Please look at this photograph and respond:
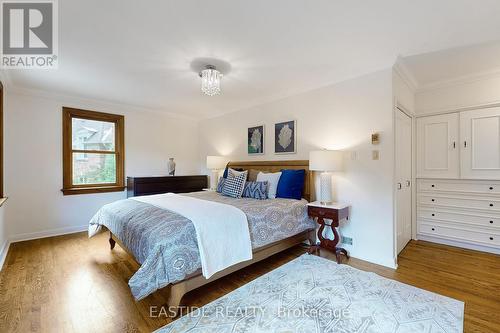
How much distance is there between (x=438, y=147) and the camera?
3.39m

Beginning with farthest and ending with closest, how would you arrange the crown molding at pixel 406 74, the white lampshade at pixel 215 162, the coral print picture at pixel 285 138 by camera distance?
the white lampshade at pixel 215 162 < the coral print picture at pixel 285 138 < the crown molding at pixel 406 74

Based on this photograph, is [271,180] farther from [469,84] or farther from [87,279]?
[469,84]

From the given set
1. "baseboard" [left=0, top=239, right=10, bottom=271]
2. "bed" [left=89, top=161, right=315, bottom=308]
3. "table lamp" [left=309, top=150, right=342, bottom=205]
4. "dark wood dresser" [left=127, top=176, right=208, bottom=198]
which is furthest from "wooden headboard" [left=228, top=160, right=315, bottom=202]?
"baseboard" [left=0, top=239, right=10, bottom=271]

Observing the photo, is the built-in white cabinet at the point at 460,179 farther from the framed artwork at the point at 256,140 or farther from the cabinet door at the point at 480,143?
the framed artwork at the point at 256,140

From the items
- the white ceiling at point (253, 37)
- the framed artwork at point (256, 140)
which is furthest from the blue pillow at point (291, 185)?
the white ceiling at point (253, 37)

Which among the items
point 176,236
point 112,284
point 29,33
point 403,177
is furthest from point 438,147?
point 29,33

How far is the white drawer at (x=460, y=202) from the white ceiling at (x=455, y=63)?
1662 millimetres

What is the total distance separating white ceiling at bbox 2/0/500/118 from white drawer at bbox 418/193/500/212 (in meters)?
1.74

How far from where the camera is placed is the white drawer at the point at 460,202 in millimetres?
2961

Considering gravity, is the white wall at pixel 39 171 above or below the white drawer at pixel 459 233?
above

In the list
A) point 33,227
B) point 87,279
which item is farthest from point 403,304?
point 33,227

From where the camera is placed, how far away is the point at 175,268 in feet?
5.70

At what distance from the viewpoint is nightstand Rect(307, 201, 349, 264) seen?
269 cm

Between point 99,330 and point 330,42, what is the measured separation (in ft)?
9.99
